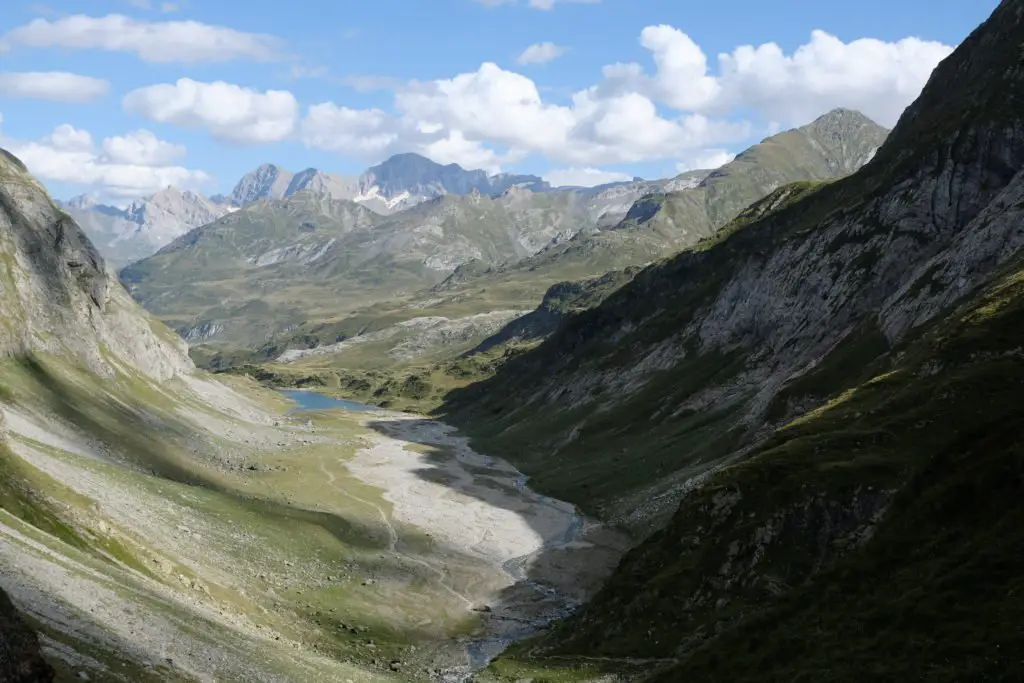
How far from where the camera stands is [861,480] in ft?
176

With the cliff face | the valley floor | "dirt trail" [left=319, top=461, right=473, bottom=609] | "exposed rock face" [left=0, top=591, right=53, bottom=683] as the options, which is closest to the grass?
the valley floor

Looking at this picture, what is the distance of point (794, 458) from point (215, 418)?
146m

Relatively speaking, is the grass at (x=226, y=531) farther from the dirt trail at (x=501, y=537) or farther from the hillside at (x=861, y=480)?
the hillside at (x=861, y=480)

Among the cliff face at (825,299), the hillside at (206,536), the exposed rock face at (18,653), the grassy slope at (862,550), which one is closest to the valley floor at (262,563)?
the hillside at (206,536)

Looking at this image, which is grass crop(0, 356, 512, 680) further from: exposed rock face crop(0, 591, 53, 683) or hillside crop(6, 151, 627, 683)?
exposed rock face crop(0, 591, 53, 683)

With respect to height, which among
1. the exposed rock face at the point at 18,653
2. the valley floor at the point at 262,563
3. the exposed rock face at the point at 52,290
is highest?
the exposed rock face at the point at 52,290

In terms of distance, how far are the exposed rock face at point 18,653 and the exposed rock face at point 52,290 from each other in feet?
339

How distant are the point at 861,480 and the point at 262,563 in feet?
170

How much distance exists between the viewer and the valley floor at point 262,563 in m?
44.0

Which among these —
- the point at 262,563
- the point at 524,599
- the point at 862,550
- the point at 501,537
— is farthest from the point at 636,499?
the point at 862,550

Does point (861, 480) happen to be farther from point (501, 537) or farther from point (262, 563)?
point (501, 537)

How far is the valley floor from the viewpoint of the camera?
44.0m

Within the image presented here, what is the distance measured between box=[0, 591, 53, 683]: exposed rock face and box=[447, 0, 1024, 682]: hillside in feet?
91.1

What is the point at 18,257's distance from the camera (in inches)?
5748
